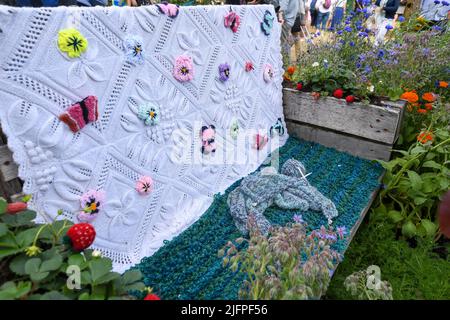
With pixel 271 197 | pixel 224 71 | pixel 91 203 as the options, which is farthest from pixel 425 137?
pixel 91 203

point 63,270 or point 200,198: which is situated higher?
point 63,270

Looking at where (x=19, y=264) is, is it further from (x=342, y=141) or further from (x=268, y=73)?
(x=342, y=141)

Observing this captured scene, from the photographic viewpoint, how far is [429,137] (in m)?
2.03

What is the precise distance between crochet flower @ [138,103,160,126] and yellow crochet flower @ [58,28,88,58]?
334mm

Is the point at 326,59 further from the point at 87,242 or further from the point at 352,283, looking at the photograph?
the point at 87,242

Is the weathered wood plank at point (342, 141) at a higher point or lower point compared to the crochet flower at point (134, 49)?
lower

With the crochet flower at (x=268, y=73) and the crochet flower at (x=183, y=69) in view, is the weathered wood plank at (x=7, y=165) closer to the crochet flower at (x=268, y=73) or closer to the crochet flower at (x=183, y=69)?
the crochet flower at (x=183, y=69)

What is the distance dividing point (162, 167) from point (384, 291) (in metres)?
1.05

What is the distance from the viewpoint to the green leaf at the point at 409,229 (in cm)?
194

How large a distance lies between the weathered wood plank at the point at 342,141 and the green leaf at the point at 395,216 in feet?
1.34

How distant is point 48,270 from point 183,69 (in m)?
1.14

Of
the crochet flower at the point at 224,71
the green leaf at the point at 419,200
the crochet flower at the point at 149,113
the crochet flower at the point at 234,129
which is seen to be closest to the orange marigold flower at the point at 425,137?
the green leaf at the point at 419,200

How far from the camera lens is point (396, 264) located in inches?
72.7
